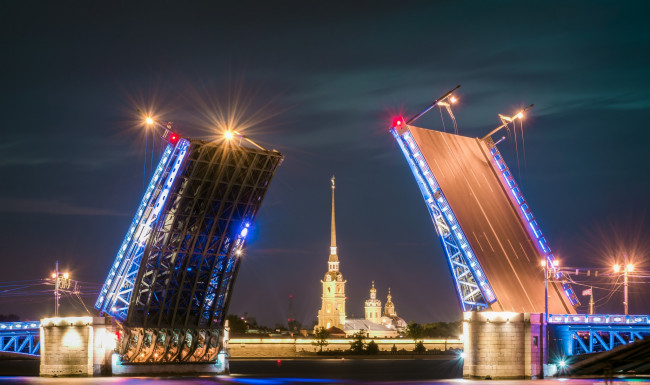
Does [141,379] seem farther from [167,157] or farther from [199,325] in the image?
[167,157]

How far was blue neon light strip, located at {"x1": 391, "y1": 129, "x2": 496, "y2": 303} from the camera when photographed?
5688 centimetres

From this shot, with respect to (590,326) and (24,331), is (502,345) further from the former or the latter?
(24,331)

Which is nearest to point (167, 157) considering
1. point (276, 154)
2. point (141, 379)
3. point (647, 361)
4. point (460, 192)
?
point (276, 154)

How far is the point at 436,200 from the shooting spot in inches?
2298

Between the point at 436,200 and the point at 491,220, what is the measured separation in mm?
4597

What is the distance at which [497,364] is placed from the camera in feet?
183

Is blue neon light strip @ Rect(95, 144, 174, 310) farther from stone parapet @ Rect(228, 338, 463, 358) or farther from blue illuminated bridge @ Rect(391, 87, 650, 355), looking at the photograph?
stone parapet @ Rect(228, 338, 463, 358)

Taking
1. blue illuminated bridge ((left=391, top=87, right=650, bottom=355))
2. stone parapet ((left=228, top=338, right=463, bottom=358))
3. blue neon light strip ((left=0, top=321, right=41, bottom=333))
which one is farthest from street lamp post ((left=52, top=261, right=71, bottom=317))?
stone parapet ((left=228, top=338, right=463, bottom=358))

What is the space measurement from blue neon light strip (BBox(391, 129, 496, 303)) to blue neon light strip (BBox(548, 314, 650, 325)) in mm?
4349

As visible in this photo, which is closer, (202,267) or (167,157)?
(167,157)

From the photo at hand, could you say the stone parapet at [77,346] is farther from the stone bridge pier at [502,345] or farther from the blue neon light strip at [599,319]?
the blue neon light strip at [599,319]

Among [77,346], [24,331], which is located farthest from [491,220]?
[24,331]

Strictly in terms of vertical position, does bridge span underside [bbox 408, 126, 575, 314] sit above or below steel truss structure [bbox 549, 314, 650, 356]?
above

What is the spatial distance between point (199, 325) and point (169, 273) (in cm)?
686
